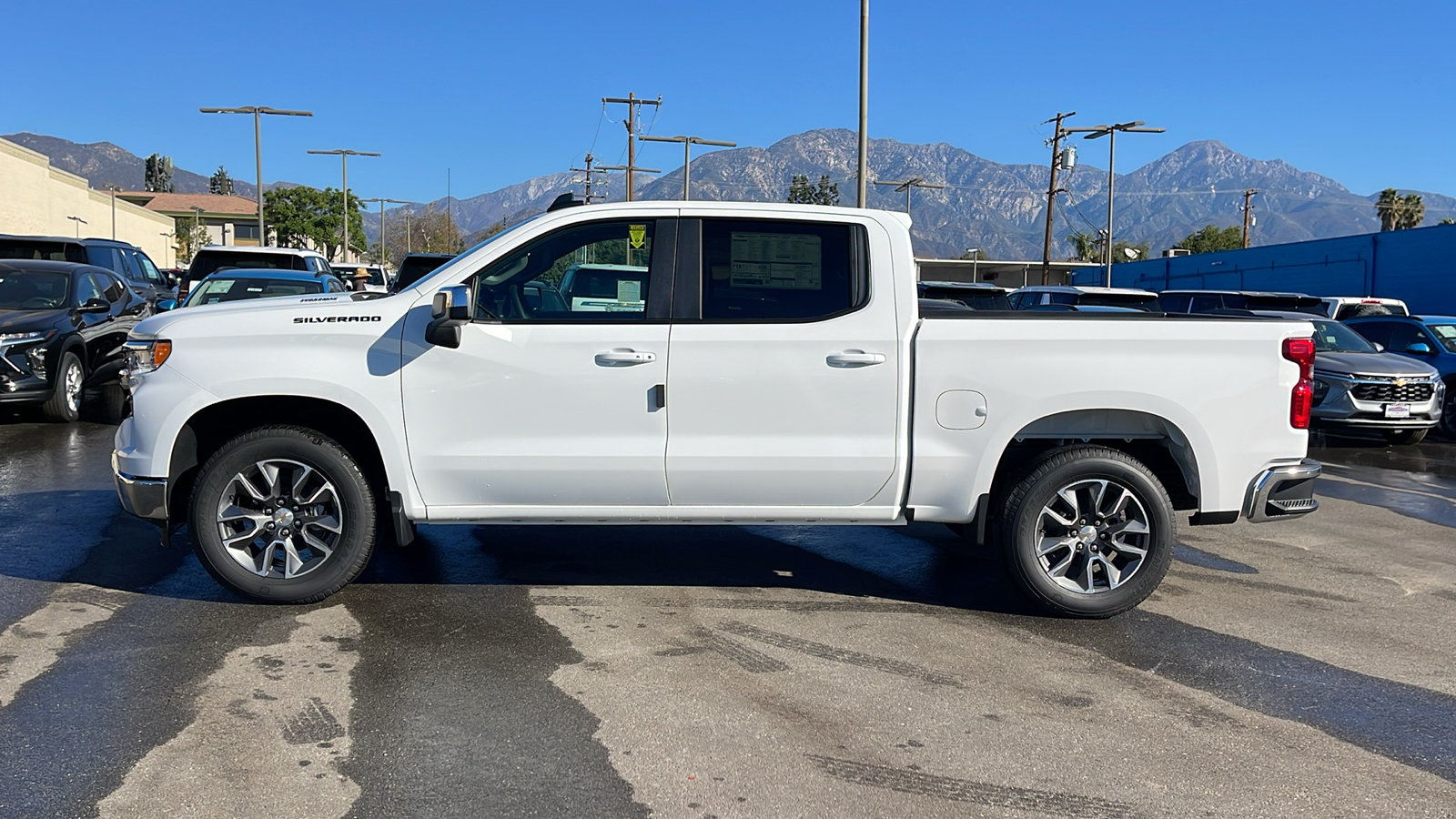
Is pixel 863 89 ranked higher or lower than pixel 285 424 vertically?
higher

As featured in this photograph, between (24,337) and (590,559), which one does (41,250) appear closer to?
(24,337)

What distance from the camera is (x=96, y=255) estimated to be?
1667cm

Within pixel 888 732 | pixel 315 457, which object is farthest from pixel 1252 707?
pixel 315 457

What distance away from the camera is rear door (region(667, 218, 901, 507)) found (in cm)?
549

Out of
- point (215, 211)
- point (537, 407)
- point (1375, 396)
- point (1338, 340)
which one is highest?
point (215, 211)

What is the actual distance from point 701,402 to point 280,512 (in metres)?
2.15

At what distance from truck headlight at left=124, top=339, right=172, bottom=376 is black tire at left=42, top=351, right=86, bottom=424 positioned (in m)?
7.46

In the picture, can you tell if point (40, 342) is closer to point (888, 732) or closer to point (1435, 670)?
point (888, 732)

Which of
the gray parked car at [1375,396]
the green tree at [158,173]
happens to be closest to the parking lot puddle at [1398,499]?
the gray parked car at [1375,396]

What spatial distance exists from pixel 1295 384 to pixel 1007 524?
5.25 ft

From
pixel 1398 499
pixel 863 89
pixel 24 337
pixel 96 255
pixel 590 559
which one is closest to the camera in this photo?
pixel 590 559

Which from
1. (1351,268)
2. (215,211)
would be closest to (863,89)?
(1351,268)

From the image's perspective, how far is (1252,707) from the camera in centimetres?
460

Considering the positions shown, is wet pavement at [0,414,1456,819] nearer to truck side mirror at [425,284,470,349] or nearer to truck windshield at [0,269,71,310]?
truck side mirror at [425,284,470,349]
